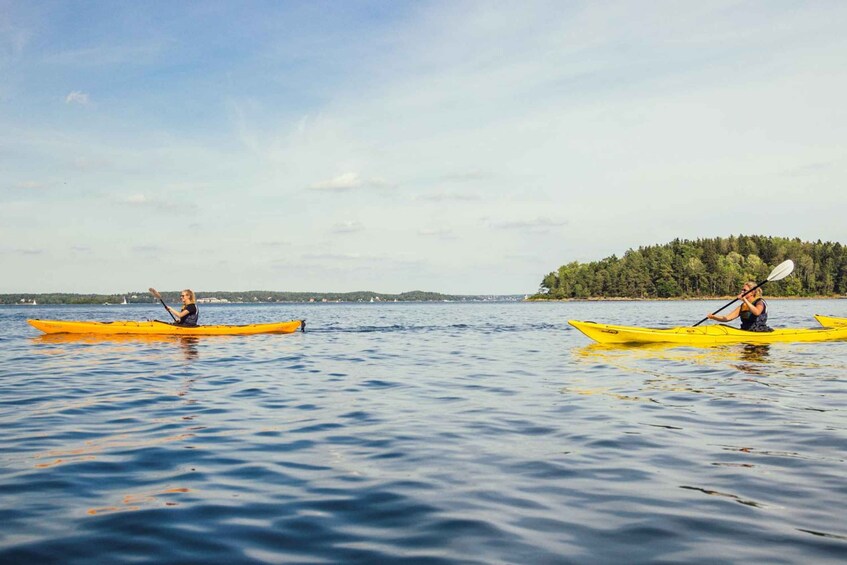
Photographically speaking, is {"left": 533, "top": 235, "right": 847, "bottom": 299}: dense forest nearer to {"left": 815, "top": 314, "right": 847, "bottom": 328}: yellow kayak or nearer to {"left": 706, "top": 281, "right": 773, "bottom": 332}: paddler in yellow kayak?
{"left": 815, "top": 314, "right": 847, "bottom": 328}: yellow kayak

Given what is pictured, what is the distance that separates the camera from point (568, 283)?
159m

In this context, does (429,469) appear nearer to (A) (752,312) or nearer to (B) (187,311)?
(A) (752,312)

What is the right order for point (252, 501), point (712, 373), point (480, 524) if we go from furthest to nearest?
point (712, 373) < point (252, 501) < point (480, 524)

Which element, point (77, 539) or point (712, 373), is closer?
point (77, 539)

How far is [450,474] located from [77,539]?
9.71 feet

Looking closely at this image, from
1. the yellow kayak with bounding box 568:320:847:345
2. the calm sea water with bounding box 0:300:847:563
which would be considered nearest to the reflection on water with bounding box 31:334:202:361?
the calm sea water with bounding box 0:300:847:563

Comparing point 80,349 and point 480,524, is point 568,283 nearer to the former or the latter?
point 80,349

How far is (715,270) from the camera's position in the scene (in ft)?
454

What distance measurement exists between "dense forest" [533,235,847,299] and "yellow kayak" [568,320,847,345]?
12604cm

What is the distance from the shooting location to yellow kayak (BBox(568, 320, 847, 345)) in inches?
738

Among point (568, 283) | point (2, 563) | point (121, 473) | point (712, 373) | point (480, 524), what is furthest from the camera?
point (568, 283)

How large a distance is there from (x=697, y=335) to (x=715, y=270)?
430 feet

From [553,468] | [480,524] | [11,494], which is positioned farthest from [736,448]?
[11,494]

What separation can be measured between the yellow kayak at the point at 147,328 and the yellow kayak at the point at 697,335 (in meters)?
13.5
